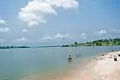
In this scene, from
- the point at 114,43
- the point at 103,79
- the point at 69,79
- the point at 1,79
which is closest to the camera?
the point at 103,79

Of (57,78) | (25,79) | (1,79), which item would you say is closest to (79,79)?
(57,78)

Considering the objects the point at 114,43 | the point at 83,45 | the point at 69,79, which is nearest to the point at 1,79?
the point at 69,79

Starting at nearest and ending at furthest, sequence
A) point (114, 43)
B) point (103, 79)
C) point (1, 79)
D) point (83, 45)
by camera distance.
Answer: point (103, 79) → point (1, 79) → point (114, 43) → point (83, 45)

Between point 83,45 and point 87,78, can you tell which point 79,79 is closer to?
point 87,78

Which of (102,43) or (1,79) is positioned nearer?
(1,79)

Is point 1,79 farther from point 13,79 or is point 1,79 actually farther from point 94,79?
point 94,79

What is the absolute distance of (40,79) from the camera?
30.8 ft

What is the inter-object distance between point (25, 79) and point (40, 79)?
2.08 ft

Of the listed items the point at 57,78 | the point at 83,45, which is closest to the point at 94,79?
the point at 57,78

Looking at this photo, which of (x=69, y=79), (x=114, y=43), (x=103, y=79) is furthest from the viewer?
(x=114, y=43)

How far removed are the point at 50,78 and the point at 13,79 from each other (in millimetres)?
1442

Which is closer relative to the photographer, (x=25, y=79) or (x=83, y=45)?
(x=25, y=79)

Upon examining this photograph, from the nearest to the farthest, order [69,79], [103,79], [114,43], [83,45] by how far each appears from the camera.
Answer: [103,79] → [69,79] → [114,43] → [83,45]

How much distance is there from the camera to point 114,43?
167 ft
